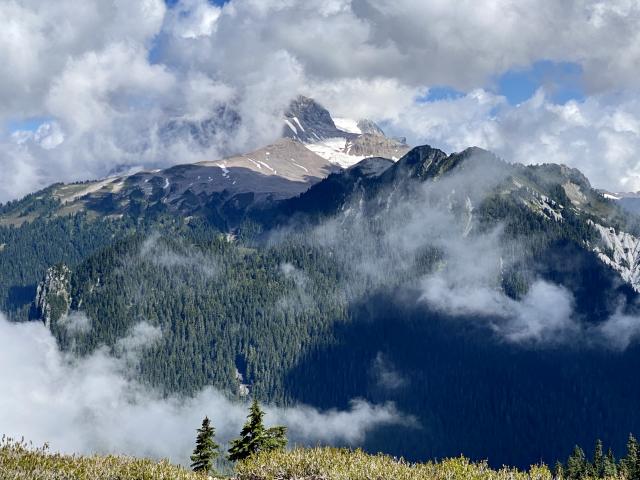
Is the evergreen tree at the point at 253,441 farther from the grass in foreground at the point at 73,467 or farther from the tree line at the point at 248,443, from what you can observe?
the grass in foreground at the point at 73,467

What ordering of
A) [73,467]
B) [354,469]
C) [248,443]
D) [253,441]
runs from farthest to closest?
[248,443] < [253,441] < [354,469] < [73,467]

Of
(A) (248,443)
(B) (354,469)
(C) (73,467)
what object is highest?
(A) (248,443)

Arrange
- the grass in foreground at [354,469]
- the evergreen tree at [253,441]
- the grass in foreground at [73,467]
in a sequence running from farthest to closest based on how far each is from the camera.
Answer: the evergreen tree at [253,441] → the grass in foreground at [354,469] → the grass in foreground at [73,467]

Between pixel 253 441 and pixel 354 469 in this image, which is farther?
pixel 253 441

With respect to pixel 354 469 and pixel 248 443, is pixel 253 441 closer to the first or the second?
pixel 248 443

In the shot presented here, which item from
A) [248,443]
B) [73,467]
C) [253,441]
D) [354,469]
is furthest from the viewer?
[248,443]

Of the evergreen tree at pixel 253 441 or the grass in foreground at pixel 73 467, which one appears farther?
the evergreen tree at pixel 253 441

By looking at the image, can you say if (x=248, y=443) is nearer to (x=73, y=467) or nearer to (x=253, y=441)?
(x=253, y=441)

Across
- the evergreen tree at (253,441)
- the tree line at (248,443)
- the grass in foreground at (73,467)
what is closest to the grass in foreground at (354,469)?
the grass in foreground at (73,467)

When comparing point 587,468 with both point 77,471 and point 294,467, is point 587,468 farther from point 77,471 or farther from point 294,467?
point 77,471

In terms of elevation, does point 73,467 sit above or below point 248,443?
below

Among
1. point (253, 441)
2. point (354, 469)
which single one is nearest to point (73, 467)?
point (354, 469)

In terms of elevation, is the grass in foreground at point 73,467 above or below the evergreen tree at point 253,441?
below

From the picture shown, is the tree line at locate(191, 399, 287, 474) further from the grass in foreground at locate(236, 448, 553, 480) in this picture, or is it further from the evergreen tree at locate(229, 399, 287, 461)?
the grass in foreground at locate(236, 448, 553, 480)
